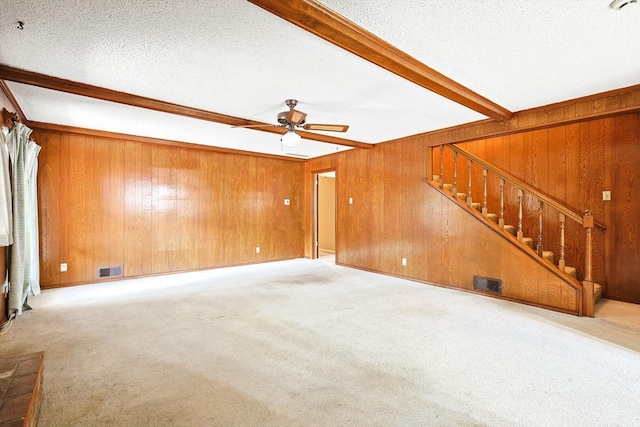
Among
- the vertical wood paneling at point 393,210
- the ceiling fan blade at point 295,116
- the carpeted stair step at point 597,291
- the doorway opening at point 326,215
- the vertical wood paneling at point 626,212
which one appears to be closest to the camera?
the ceiling fan blade at point 295,116

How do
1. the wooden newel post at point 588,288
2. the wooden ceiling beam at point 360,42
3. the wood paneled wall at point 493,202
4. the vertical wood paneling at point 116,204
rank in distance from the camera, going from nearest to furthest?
the wooden ceiling beam at point 360,42, the wooden newel post at point 588,288, the wood paneled wall at point 493,202, the vertical wood paneling at point 116,204

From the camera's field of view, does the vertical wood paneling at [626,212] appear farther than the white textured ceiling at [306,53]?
Yes

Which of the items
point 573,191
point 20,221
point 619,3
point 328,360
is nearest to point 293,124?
point 328,360

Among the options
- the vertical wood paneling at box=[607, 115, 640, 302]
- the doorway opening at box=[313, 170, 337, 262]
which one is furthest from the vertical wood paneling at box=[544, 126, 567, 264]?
the doorway opening at box=[313, 170, 337, 262]

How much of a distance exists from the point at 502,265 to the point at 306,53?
11.5 ft

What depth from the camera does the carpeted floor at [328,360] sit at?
5.70ft

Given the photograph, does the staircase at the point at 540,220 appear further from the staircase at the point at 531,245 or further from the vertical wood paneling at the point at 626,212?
the vertical wood paneling at the point at 626,212

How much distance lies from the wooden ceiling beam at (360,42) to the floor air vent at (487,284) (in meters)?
2.35

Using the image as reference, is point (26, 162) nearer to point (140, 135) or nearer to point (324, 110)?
point (140, 135)

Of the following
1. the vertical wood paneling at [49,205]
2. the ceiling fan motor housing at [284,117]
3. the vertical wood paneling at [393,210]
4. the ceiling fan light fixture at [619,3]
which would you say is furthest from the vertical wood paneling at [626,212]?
the vertical wood paneling at [49,205]

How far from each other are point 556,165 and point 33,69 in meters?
6.13

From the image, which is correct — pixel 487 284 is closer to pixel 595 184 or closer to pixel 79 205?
pixel 595 184

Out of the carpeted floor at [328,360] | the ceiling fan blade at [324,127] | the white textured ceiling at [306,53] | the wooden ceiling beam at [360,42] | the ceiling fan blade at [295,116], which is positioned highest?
the white textured ceiling at [306,53]

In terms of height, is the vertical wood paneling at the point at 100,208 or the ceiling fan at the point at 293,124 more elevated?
the ceiling fan at the point at 293,124
